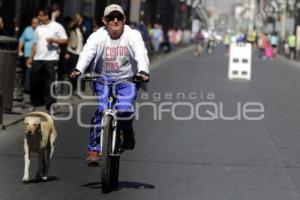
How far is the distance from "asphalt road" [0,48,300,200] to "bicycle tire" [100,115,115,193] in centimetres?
11

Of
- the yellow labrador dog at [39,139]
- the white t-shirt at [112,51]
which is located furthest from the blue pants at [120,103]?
the yellow labrador dog at [39,139]

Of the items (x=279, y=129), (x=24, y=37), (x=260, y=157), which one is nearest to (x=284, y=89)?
(x=24, y=37)

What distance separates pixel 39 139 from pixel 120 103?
820mm

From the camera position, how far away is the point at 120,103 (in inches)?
363

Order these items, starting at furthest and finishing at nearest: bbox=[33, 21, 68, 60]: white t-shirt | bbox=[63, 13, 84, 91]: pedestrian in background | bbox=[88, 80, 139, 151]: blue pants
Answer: bbox=[63, 13, 84, 91]: pedestrian in background
bbox=[33, 21, 68, 60]: white t-shirt
bbox=[88, 80, 139, 151]: blue pants

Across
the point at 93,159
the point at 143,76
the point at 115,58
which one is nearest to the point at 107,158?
the point at 93,159

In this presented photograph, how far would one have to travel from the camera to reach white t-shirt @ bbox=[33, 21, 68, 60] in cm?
1661

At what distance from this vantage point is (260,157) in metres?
11.9

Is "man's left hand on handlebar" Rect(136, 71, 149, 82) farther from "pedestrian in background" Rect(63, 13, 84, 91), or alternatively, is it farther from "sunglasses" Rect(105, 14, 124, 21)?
"pedestrian in background" Rect(63, 13, 84, 91)

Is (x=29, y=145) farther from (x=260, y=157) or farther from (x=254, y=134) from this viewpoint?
(x=254, y=134)

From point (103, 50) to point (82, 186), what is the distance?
1.29 metres

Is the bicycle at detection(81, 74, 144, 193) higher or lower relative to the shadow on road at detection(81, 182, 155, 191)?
higher

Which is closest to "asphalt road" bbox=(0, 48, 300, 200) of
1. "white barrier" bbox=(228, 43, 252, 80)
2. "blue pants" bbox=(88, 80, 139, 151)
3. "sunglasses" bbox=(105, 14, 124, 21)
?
"blue pants" bbox=(88, 80, 139, 151)

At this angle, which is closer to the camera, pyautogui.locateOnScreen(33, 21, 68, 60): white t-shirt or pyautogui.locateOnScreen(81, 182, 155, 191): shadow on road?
pyautogui.locateOnScreen(81, 182, 155, 191): shadow on road
